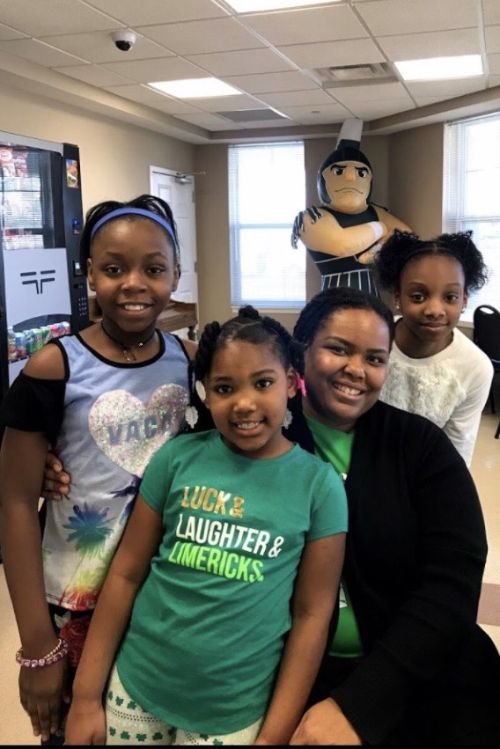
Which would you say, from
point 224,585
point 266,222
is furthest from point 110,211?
point 266,222

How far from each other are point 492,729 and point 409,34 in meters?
3.57

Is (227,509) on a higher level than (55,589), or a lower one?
higher

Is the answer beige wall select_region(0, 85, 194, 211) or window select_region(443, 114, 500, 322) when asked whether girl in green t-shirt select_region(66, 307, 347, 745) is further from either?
window select_region(443, 114, 500, 322)

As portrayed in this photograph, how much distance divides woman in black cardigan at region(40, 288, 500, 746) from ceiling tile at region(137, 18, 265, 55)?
108 inches

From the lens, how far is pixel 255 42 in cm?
370

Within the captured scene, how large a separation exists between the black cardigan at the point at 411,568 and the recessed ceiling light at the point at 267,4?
8.76ft

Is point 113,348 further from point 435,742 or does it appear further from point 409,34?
point 409,34

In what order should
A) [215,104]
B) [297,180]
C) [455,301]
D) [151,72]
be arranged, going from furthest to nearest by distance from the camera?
1. [297,180]
2. [215,104]
3. [151,72]
4. [455,301]

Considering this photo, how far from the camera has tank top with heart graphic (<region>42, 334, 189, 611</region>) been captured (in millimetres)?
1137

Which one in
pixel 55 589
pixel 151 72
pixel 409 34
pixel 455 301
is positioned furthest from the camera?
pixel 151 72

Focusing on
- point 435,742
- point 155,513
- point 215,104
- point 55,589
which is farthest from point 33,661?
point 215,104

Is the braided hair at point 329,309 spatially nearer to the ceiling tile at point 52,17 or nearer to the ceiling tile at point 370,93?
the ceiling tile at point 52,17

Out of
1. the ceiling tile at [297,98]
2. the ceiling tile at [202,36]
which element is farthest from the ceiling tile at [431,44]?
the ceiling tile at [297,98]

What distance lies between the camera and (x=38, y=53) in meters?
3.83
